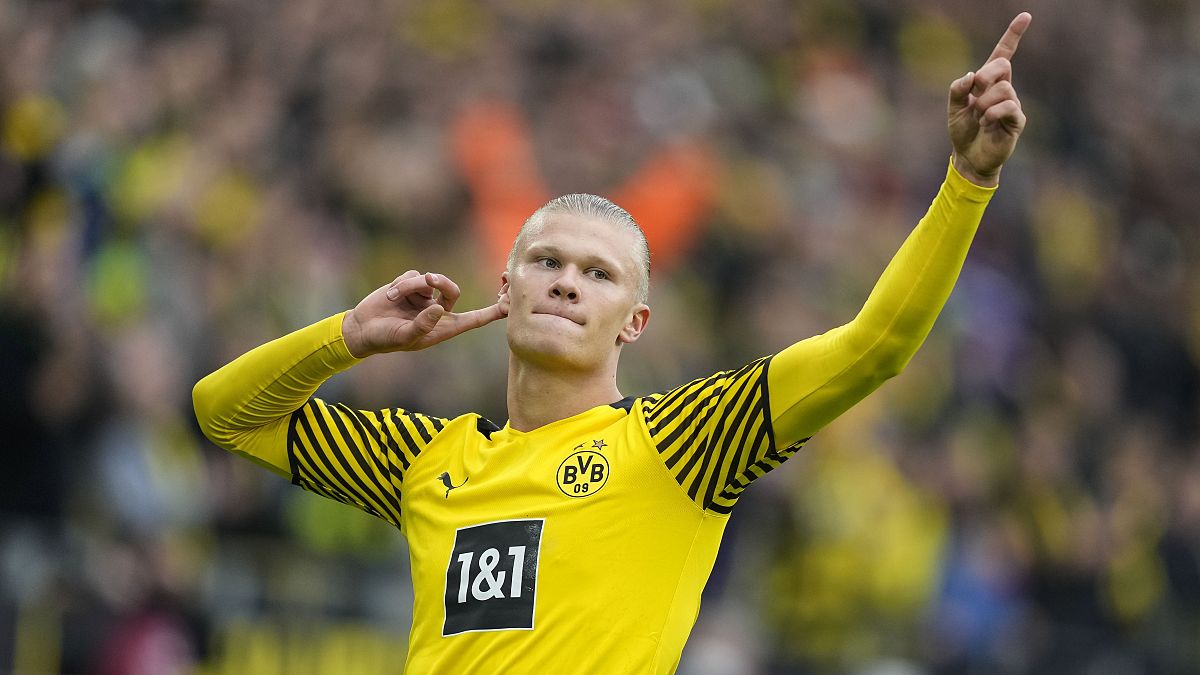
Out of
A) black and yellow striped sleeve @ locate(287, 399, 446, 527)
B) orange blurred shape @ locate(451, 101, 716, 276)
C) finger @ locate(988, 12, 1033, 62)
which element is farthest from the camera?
orange blurred shape @ locate(451, 101, 716, 276)

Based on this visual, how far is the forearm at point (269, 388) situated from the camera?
5.52m

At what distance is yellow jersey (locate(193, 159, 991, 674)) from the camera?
4.57 metres

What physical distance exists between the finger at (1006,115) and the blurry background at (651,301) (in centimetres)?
512

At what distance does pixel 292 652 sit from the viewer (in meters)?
8.77

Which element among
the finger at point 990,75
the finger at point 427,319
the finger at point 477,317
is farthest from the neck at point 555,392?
the finger at point 990,75

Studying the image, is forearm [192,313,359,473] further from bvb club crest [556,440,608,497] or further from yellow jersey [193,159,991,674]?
bvb club crest [556,440,608,497]

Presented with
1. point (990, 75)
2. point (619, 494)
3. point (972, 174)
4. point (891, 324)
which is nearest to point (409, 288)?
point (619, 494)

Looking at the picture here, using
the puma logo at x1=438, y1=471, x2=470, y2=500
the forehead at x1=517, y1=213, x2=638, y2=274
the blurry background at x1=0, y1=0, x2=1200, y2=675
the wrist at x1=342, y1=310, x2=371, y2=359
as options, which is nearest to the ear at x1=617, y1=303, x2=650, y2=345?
the forehead at x1=517, y1=213, x2=638, y2=274

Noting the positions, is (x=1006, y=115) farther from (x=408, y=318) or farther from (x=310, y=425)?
(x=310, y=425)

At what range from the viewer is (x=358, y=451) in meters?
5.62

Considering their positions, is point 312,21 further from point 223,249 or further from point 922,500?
point 922,500

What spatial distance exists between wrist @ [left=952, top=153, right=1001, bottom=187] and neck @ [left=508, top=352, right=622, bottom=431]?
4.31 feet

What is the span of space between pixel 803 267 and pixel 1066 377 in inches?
113

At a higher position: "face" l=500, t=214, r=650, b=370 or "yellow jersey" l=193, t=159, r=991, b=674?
"face" l=500, t=214, r=650, b=370
